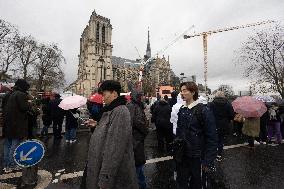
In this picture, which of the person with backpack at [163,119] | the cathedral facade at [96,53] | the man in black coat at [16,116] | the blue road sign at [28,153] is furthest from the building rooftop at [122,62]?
the blue road sign at [28,153]

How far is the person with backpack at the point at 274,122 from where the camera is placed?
12.1 meters

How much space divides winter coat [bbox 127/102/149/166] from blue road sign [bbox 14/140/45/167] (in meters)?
2.03

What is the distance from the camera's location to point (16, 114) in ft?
23.6

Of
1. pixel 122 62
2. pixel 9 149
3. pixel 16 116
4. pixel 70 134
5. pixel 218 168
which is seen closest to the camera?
pixel 16 116

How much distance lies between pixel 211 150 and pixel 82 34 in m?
117

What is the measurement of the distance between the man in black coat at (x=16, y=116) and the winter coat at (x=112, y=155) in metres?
4.60

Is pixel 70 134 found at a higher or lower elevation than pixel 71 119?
lower

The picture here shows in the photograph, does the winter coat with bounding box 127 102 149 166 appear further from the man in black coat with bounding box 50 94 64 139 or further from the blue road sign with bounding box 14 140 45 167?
the man in black coat with bounding box 50 94 64 139

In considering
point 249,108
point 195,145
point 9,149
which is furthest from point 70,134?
point 195,145

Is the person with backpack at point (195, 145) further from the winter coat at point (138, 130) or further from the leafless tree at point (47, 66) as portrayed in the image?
the leafless tree at point (47, 66)

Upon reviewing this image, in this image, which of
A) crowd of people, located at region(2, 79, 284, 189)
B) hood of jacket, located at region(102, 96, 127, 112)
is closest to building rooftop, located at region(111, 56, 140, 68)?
crowd of people, located at region(2, 79, 284, 189)

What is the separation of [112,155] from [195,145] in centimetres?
150

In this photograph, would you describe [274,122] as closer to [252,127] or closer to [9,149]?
[252,127]

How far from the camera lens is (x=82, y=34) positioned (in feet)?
379
